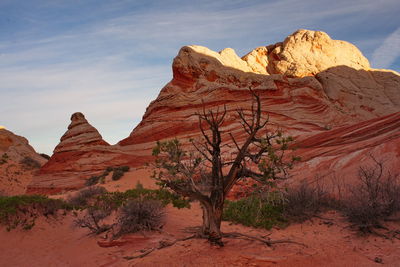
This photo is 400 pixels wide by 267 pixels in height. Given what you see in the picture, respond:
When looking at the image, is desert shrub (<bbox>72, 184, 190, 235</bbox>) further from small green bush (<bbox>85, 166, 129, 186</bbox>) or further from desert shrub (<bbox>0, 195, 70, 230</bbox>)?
small green bush (<bbox>85, 166, 129, 186</bbox>)

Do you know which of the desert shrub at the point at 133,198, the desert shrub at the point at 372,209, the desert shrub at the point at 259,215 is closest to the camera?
the desert shrub at the point at 372,209

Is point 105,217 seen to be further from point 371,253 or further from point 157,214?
point 371,253

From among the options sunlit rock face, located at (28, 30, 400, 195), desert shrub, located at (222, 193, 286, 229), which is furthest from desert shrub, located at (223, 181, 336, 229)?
sunlit rock face, located at (28, 30, 400, 195)

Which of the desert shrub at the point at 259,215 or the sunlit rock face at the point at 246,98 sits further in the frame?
the sunlit rock face at the point at 246,98

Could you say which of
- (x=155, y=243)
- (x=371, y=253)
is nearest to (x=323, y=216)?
(x=371, y=253)

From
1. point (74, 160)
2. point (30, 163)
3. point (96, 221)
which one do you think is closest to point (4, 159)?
point (30, 163)

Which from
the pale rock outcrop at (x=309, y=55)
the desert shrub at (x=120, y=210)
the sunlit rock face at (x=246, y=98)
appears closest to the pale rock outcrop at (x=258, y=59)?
the sunlit rock face at (x=246, y=98)

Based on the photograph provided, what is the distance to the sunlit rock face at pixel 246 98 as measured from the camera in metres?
26.5

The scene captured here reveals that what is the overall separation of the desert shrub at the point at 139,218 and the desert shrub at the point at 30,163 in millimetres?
32787

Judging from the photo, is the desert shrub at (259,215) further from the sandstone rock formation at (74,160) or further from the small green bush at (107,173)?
the sandstone rock formation at (74,160)

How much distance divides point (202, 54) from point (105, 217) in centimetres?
2239

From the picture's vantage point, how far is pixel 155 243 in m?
7.66

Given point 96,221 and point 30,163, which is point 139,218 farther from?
point 30,163

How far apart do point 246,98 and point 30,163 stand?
26.4 m
